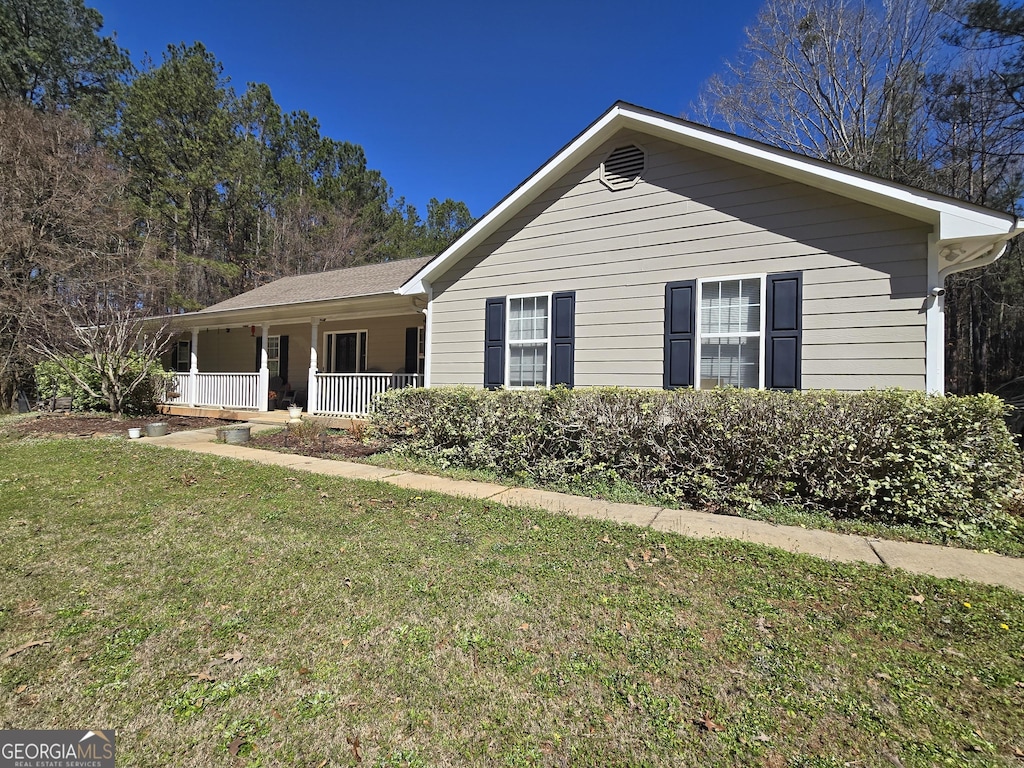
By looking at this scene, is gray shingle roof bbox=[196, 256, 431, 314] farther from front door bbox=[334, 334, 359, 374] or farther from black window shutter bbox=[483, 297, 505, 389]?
black window shutter bbox=[483, 297, 505, 389]

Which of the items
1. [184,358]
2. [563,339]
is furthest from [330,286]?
[184,358]

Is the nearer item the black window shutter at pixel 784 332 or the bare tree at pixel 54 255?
the black window shutter at pixel 784 332

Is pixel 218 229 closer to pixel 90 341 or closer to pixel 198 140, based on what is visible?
pixel 198 140

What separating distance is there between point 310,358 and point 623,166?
32.0 ft

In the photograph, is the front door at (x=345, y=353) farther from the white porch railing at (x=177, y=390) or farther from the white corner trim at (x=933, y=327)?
the white corner trim at (x=933, y=327)

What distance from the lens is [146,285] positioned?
57.1 feet

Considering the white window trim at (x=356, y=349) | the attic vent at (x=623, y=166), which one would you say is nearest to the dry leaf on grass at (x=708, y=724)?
the attic vent at (x=623, y=166)

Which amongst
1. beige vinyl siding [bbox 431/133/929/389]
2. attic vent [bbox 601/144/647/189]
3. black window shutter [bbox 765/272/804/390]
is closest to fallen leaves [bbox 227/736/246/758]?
beige vinyl siding [bbox 431/133/929/389]

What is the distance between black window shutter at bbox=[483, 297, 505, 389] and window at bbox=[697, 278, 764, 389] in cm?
310

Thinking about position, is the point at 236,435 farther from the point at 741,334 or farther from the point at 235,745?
the point at 741,334

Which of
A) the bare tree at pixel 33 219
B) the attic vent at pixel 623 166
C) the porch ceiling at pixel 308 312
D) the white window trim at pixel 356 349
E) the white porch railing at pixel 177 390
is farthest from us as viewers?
the white porch railing at pixel 177 390

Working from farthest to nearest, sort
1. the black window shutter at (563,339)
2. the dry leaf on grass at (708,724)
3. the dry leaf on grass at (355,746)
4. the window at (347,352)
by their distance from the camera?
the window at (347,352), the black window shutter at (563,339), the dry leaf on grass at (708,724), the dry leaf on grass at (355,746)

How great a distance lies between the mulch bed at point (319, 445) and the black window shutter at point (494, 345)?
2.42 metres

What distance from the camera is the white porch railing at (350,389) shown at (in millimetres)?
10945
